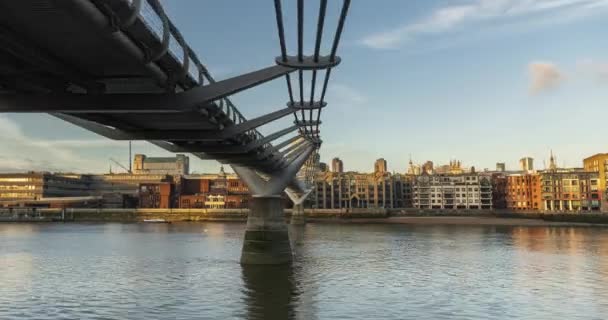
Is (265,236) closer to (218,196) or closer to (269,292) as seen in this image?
(269,292)

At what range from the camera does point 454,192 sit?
639ft

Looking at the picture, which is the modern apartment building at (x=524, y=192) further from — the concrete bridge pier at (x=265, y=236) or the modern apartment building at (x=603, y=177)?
the concrete bridge pier at (x=265, y=236)

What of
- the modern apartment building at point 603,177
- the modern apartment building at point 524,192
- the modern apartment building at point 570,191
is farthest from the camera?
the modern apartment building at point 524,192

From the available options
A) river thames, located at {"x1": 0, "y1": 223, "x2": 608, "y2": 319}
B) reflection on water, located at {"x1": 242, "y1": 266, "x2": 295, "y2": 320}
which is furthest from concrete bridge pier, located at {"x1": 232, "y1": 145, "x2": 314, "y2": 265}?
river thames, located at {"x1": 0, "y1": 223, "x2": 608, "y2": 319}

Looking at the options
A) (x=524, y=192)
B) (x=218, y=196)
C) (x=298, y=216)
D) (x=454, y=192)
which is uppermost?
(x=218, y=196)

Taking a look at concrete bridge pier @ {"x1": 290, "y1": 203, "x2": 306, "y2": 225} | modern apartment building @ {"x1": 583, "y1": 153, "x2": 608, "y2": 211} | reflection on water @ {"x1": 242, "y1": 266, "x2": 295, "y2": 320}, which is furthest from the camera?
modern apartment building @ {"x1": 583, "y1": 153, "x2": 608, "y2": 211}

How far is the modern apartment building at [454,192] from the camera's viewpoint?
191250mm

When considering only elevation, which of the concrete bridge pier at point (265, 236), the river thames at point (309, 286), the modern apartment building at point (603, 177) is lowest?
the river thames at point (309, 286)

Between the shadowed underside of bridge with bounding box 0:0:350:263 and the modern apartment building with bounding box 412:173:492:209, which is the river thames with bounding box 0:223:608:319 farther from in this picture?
the modern apartment building with bounding box 412:173:492:209

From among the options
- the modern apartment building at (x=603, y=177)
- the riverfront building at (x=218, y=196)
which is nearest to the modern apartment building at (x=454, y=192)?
the modern apartment building at (x=603, y=177)

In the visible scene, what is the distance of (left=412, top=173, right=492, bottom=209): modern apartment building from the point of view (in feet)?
Result: 627

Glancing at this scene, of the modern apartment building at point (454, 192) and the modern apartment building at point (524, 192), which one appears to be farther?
the modern apartment building at point (454, 192)

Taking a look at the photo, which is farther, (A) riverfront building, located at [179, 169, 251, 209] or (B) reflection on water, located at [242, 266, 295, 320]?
(A) riverfront building, located at [179, 169, 251, 209]

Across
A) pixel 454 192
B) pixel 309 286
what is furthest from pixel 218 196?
pixel 309 286
